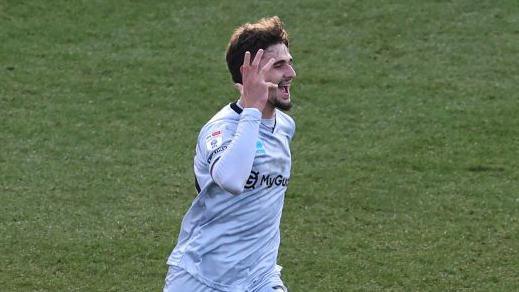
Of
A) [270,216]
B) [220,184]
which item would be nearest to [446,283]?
[270,216]

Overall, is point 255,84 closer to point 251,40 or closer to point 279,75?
point 279,75

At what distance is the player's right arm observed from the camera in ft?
16.9

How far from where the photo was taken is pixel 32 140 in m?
10.7

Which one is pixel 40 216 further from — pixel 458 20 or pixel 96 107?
pixel 458 20

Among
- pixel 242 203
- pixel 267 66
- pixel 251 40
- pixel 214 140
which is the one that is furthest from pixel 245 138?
pixel 251 40

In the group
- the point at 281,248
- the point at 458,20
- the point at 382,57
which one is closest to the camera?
the point at 281,248

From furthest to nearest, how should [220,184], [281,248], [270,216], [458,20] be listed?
[458,20]
[281,248]
[270,216]
[220,184]

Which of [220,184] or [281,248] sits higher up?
[220,184]

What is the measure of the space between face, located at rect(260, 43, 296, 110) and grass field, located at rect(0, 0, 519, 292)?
292 cm

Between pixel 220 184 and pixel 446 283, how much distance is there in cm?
344

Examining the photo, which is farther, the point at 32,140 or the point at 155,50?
the point at 155,50

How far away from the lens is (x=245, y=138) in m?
5.17

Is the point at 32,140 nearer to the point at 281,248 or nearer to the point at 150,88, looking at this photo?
the point at 150,88

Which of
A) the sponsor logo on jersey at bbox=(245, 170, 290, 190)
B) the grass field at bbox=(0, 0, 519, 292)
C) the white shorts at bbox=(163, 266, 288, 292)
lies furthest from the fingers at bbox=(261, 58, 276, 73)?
the grass field at bbox=(0, 0, 519, 292)
